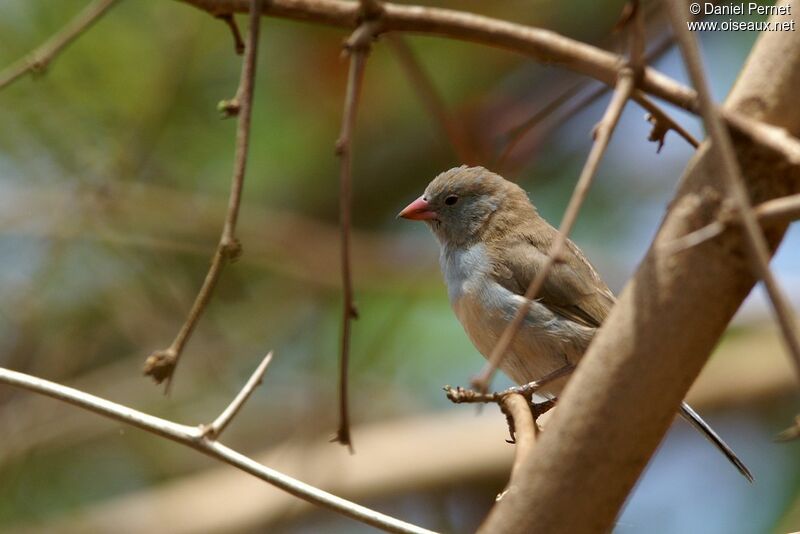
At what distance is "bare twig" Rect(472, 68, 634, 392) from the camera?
1285mm

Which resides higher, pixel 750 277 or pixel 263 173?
pixel 750 277

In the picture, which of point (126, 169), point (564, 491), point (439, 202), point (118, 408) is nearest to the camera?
point (564, 491)

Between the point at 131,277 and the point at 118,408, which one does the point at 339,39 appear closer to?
the point at 131,277

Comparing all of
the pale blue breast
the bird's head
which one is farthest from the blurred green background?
the pale blue breast

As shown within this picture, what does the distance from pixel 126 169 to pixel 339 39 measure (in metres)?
1.25

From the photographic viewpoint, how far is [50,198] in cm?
461

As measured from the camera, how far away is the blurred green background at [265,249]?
4.67 metres

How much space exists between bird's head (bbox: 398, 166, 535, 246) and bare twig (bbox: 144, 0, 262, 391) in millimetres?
1826

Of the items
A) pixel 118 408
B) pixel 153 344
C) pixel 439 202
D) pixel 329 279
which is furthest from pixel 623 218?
pixel 118 408

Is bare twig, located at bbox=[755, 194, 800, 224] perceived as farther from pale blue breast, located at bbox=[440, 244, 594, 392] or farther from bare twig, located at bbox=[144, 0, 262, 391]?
pale blue breast, located at bbox=[440, 244, 594, 392]

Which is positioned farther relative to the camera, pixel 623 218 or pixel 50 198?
pixel 623 218

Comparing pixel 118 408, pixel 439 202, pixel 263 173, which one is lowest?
pixel 263 173

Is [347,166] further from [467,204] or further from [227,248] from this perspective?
[467,204]

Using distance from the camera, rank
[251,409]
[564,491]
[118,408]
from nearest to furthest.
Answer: [564,491] → [118,408] → [251,409]
